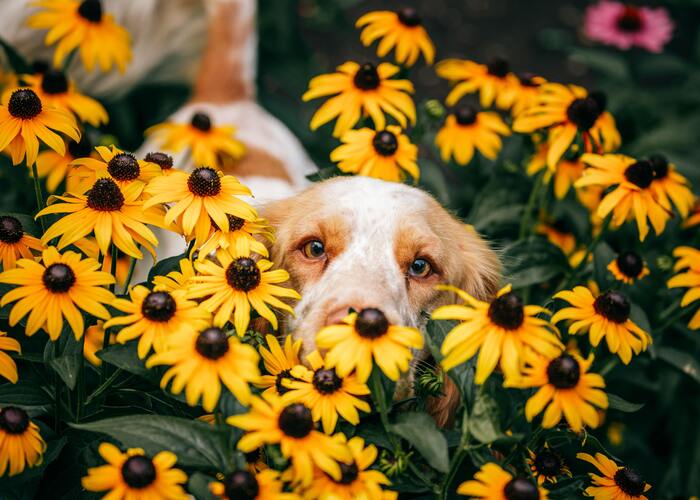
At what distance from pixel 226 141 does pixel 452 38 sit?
3767 millimetres

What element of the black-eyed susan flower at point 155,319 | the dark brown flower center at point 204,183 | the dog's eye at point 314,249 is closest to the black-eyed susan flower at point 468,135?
the dog's eye at point 314,249

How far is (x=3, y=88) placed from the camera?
2730 mm

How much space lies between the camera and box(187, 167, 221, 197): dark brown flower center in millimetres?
1621

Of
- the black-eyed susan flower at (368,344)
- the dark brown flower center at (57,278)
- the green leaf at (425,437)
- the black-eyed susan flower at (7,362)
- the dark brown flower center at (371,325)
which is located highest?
the dark brown flower center at (371,325)

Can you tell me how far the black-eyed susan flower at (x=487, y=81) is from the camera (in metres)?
2.53

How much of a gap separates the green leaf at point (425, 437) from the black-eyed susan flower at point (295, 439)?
0.13 metres

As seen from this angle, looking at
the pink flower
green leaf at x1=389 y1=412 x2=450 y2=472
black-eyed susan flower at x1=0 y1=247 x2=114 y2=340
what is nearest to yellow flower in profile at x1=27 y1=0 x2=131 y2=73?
black-eyed susan flower at x1=0 y1=247 x2=114 y2=340

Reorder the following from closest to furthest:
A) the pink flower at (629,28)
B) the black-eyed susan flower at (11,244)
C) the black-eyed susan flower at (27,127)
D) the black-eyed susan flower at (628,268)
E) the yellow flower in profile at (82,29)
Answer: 1. the black-eyed susan flower at (11,244)
2. the black-eyed susan flower at (27,127)
3. the black-eyed susan flower at (628,268)
4. the yellow flower in profile at (82,29)
5. the pink flower at (629,28)

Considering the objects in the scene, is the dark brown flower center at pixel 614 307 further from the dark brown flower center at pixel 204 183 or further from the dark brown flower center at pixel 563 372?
the dark brown flower center at pixel 204 183

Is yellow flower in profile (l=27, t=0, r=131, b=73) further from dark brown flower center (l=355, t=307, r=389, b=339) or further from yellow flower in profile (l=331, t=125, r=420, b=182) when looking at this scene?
dark brown flower center (l=355, t=307, r=389, b=339)

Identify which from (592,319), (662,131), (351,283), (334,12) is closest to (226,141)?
(351,283)

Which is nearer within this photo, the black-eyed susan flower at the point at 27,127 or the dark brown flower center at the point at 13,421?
the dark brown flower center at the point at 13,421

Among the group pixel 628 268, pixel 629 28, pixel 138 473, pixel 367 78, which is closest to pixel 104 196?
pixel 138 473

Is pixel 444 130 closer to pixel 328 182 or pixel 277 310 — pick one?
pixel 328 182
